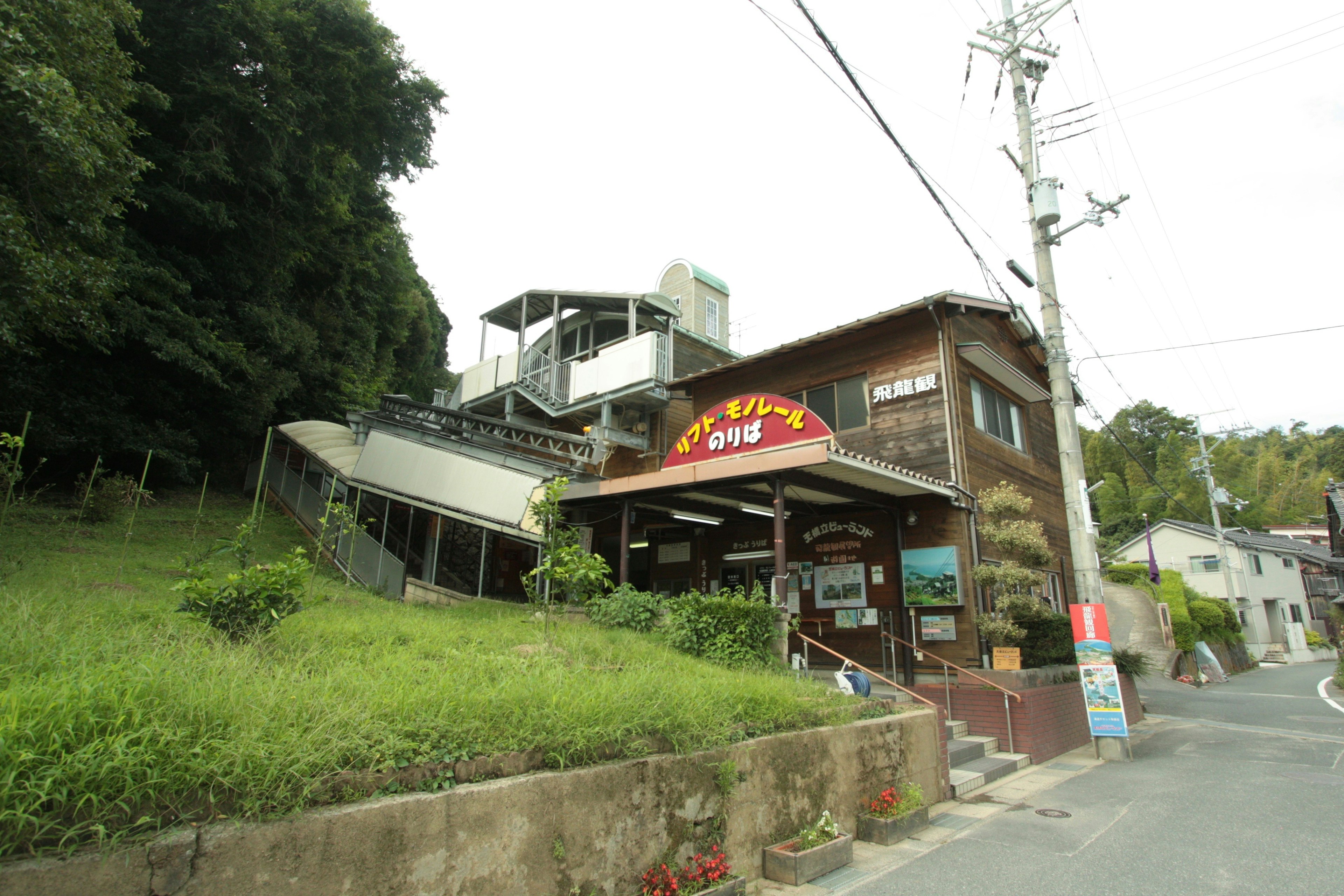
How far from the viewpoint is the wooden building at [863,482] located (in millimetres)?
10102

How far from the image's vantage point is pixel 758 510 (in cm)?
1234

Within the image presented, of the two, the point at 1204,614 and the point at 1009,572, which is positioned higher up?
the point at 1009,572

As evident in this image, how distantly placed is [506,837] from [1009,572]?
31.0ft

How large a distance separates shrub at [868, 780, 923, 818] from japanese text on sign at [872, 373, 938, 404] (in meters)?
7.74

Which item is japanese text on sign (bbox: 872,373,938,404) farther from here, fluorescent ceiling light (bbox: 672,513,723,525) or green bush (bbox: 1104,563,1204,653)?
green bush (bbox: 1104,563,1204,653)

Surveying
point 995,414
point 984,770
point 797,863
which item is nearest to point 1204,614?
point 995,414

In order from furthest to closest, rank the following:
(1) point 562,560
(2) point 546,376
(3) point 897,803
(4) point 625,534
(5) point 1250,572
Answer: (5) point 1250,572 < (2) point 546,376 < (4) point 625,534 < (1) point 562,560 < (3) point 897,803

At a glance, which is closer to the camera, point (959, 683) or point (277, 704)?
point (277, 704)

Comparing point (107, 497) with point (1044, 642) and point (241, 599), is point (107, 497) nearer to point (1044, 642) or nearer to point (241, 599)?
point (241, 599)

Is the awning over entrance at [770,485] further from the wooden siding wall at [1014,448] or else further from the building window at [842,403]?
the building window at [842,403]

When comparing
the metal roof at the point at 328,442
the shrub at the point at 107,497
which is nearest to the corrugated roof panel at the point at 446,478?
the metal roof at the point at 328,442

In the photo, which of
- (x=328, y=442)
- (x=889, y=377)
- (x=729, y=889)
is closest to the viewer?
(x=729, y=889)

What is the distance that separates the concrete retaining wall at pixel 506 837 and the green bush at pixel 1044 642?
6664 mm

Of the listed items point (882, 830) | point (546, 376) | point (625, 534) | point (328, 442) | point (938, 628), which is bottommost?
point (882, 830)
